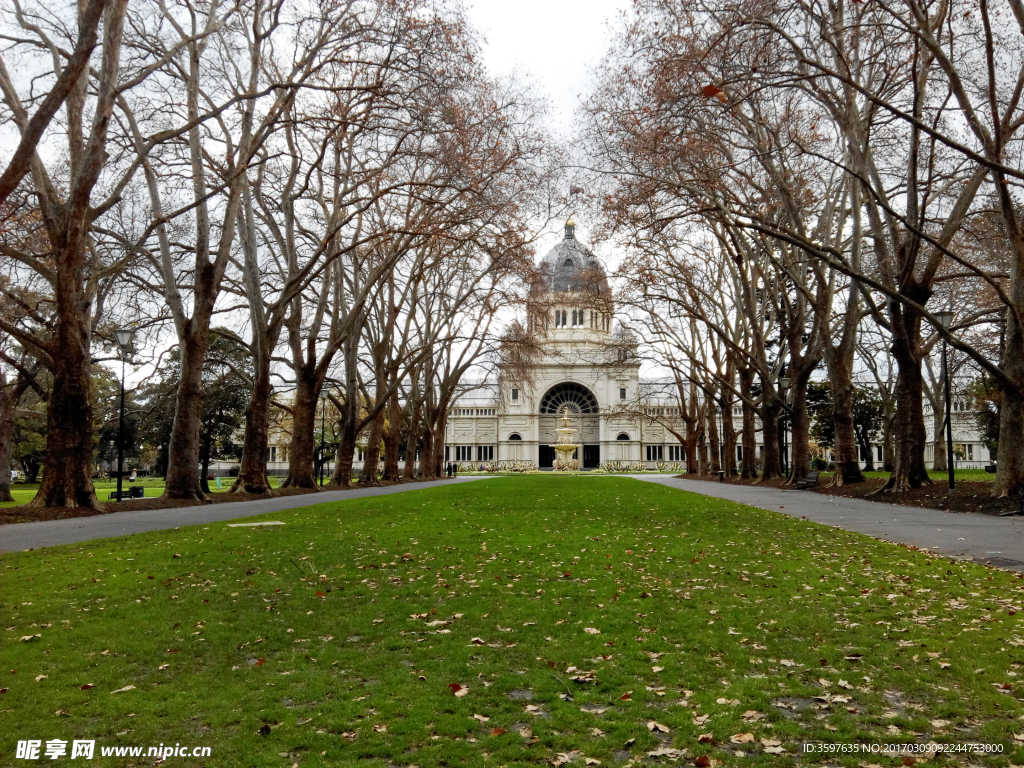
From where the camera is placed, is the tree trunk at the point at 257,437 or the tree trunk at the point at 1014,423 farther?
the tree trunk at the point at 257,437

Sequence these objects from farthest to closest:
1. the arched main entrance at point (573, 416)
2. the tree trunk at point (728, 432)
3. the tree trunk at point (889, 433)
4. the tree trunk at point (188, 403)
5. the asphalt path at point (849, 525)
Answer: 1. the arched main entrance at point (573, 416)
2. the tree trunk at point (889, 433)
3. the tree trunk at point (728, 432)
4. the tree trunk at point (188, 403)
5. the asphalt path at point (849, 525)

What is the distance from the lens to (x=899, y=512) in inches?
664

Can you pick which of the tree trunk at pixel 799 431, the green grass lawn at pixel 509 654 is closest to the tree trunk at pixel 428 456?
the tree trunk at pixel 799 431

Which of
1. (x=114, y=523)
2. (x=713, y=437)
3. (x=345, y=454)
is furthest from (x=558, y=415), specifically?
(x=114, y=523)

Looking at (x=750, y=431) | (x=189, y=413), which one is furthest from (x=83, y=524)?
(x=750, y=431)

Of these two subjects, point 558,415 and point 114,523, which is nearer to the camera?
point 114,523

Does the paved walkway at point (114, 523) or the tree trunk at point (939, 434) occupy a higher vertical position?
the tree trunk at point (939, 434)

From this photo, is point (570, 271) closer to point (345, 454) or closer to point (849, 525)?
point (345, 454)

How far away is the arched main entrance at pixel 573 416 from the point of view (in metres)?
91.5

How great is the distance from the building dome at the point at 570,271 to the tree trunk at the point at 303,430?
10.4 m

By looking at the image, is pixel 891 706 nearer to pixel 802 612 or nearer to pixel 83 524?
pixel 802 612

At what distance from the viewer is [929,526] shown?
1355 centimetres

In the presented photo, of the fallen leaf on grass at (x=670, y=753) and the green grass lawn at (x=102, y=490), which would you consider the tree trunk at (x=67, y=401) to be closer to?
the green grass lawn at (x=102, y=490)

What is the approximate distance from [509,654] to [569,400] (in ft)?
289
